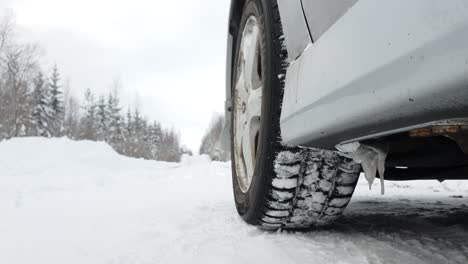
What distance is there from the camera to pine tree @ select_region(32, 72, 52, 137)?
138 feet

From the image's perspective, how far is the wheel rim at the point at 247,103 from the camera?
5.67 ft

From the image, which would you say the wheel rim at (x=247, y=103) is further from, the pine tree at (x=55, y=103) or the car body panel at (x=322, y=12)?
the pine tree at (x=55, y=103)

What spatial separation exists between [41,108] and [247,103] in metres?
45.9

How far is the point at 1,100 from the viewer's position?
28.3 meters

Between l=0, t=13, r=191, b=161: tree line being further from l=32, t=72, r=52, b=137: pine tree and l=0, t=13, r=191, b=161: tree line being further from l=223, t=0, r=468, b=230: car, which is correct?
l=223, t=0, r=468, b=230: car

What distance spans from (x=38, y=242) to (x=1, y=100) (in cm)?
3074

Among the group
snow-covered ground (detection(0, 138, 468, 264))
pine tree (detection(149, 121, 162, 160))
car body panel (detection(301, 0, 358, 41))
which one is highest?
pine tree (detection(149, 121, 162, 160))

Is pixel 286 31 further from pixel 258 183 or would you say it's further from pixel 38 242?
pixel 38 242

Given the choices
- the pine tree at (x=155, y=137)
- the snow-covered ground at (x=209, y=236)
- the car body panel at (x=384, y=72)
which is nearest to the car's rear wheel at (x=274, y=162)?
the snow-covered ground at (x=209, y=236)

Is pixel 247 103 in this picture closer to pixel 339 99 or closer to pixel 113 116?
pixel 339 99

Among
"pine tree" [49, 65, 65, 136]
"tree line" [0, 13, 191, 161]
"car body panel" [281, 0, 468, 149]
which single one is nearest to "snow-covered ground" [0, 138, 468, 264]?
"car body panel" [281, 0, 468, 149]

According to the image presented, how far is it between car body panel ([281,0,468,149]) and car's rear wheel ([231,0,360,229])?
0.27 m

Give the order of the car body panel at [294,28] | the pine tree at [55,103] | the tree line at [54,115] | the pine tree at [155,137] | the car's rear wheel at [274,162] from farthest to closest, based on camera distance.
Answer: the pine tree at [155,137] → the pine tree at [55,103] → the tree line at [54,115] → the car's rear wheel at [274,162] → the car body panel at [294,28]

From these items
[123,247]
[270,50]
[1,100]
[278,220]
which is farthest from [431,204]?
[1,100]
